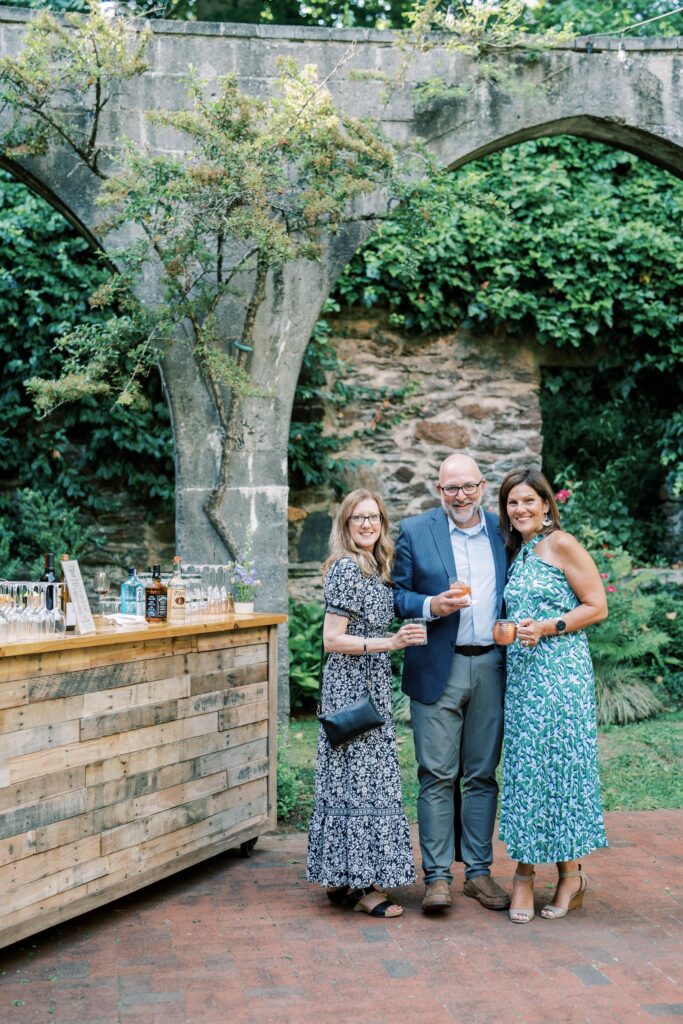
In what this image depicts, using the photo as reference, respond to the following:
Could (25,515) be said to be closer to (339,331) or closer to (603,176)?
(339,331)

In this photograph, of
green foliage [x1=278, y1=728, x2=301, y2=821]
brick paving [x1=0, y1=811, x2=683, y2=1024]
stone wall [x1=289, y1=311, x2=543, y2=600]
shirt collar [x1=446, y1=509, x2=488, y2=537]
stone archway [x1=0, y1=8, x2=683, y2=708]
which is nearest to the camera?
brick paving [x1=0, y1=811, x2=683, y2=1024]

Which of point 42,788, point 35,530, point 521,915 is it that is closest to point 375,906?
point 521,915

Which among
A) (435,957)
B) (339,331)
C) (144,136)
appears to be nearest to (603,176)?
(339,331)

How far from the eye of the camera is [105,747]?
12.3ft

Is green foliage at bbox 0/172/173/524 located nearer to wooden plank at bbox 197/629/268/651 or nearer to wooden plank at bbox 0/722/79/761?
wooden plank at bbox 197/629/268/651

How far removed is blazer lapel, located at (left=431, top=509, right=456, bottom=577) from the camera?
3912 mm

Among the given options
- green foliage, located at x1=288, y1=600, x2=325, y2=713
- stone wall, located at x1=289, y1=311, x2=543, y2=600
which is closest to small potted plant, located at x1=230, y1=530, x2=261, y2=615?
green foliage, located at x1=288, y1=600, x2=325, y2=713

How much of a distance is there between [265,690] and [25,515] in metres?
3.59

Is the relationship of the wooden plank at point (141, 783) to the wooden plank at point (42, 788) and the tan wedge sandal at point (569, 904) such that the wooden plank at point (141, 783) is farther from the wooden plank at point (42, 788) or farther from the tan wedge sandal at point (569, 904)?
the tan wedge sandal at point (569, 904)

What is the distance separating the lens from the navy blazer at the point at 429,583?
12.6 feet

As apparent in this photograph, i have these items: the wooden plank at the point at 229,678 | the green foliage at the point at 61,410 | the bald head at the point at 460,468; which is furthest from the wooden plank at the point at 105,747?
the green foliage at the point at 61,410

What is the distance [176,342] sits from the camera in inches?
217

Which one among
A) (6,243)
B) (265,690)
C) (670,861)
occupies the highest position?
(6,243)

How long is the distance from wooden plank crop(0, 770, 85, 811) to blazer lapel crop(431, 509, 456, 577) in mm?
1566
